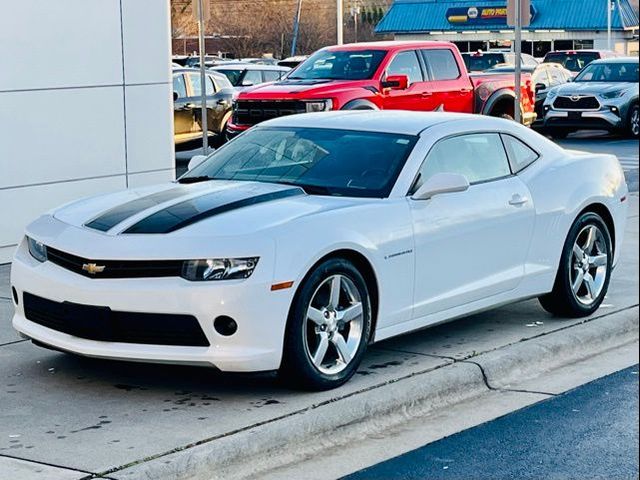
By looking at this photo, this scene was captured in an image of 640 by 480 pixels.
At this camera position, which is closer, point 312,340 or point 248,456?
point 248,456

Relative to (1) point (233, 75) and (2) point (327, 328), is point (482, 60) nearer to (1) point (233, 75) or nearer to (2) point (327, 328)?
(1) point (233, 75)

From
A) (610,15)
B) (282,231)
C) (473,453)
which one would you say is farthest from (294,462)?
(610,15)

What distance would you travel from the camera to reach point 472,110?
2091cm

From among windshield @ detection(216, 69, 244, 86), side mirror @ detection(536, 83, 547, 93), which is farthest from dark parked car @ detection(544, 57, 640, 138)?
windshield @ detection(216, 69, 244, 86)

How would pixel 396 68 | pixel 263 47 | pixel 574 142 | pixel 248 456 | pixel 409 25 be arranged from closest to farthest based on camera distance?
pixel 248 456, pixel 396 68, pixel 574 142, pixel 263 47, pixel 409 25

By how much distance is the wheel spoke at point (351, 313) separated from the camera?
647cm

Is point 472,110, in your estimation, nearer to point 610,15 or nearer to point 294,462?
point 294,462

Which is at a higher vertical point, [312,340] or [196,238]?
[196,238]

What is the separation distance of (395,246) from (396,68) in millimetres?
13291

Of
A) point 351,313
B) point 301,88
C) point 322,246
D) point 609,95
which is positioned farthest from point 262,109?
point 322,246

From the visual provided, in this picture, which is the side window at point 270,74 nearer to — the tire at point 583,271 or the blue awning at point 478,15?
the tire at point 583,271

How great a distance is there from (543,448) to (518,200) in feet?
7.63

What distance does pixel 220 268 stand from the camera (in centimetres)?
609

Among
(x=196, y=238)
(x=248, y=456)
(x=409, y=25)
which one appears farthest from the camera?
(x=409, y=25)
